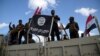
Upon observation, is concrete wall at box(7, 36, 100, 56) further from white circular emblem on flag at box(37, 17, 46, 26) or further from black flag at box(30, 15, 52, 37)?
white circular emblem on flag at box(37, 17, 46, 26)

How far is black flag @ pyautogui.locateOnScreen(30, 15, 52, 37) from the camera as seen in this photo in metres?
8.45

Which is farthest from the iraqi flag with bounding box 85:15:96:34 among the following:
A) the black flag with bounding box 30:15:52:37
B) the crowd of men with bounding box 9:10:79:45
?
the black flag with bounding box 30:15:52:37

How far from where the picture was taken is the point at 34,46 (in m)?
8.28

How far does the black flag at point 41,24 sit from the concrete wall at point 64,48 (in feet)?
2.11

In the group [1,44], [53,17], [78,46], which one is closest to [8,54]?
[1,44]

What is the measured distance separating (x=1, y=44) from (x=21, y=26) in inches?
56.2

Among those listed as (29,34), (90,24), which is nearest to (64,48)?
(90,24)

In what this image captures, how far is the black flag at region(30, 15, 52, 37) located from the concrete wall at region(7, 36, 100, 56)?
64cm

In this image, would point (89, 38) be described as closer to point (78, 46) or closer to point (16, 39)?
point (78, 46)

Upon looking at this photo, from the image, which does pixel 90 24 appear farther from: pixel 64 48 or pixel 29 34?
pixel 29 34

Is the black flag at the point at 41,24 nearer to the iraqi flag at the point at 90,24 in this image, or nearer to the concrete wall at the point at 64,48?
the concrete wall at the point at 64,48

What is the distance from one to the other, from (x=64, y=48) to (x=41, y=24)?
6.07ft

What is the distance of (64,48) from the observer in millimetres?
7391

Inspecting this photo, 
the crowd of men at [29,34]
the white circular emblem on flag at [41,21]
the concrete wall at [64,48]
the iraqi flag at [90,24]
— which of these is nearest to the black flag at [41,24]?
the white circular emblem on flag at [41,21]
